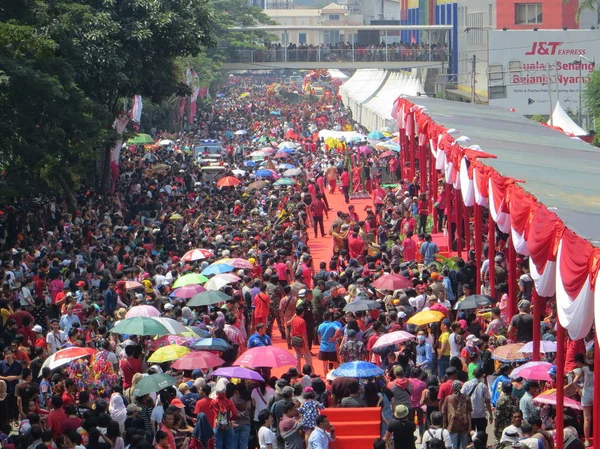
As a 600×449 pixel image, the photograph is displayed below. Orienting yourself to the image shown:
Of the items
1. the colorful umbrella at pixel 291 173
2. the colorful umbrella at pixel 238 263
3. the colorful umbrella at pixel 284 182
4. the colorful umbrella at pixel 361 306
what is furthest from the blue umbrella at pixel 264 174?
the colorful umbrella at pixel 361 306

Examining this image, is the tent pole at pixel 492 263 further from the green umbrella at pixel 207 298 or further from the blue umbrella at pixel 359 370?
the blue umbrella at pixel 359 370

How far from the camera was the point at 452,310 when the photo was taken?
65.1ft

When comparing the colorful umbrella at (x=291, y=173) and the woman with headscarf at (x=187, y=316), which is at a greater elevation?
the woman with headscarf at (x=187, y=316)

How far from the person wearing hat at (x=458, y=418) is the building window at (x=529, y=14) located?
2097 inches

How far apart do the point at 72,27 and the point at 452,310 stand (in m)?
15.3

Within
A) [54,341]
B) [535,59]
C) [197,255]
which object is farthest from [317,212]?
[535,59]

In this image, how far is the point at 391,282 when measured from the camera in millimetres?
20266

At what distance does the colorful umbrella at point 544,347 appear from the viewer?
15673 mm

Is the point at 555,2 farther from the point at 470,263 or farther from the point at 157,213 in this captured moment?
the point at 470,263

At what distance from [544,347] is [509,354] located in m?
0.43

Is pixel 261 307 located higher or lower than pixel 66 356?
lower

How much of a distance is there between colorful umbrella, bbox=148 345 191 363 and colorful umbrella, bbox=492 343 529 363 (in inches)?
152

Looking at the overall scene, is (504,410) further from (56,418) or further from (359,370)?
(56,418)

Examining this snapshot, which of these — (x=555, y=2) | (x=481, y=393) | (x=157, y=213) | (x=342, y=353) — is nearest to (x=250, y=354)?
(x=342, y=353)
